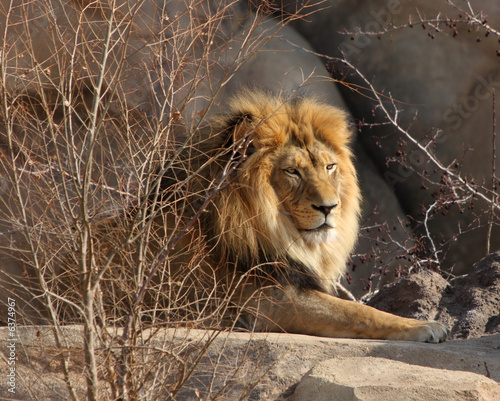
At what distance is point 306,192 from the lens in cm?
367

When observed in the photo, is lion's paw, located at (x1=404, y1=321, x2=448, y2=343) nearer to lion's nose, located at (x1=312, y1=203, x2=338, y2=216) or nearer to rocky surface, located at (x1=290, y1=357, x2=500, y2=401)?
rocky surface, located at (x1=290, y1=357, x2=500, y2=401)

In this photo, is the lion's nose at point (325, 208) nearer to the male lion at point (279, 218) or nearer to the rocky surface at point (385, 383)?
the male lion at point (279, 218)

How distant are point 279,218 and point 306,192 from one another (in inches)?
8.9

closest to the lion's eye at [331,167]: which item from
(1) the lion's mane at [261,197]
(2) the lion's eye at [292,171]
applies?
(1) the lion's mane at [261,197]

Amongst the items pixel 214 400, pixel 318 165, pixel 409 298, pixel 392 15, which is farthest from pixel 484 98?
pixel 214 400

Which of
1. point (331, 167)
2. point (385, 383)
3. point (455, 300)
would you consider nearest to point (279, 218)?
point (331, 167)

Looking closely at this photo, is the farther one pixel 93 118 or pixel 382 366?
pixel 382 366

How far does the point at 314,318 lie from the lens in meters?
3.54

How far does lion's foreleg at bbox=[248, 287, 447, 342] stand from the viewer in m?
3.45

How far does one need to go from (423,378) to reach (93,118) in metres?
1.68

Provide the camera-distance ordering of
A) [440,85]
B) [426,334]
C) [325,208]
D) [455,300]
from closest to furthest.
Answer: [426,334] → [325,208] → [455,300] → [440,85]

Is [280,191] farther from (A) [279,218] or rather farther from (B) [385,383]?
(B) [385,383]

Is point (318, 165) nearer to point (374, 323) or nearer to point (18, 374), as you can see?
point (374, 323)

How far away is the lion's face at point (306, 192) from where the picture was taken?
366cm
